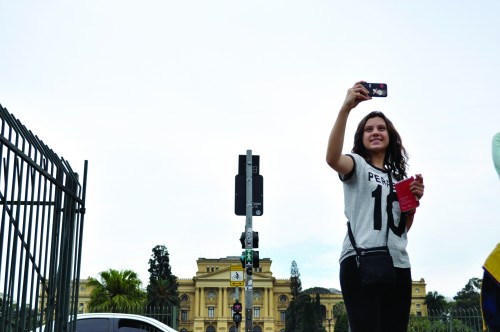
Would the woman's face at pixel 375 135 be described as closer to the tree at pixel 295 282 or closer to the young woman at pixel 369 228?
the young woman at pixel 369 228

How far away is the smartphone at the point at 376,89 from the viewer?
3174 millimetres

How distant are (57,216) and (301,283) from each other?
101579 millimetres

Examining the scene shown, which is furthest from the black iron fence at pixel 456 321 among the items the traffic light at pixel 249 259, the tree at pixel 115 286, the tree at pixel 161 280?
the tree at pixel 161 280

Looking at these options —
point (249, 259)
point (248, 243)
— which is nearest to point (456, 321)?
point (249, 259)

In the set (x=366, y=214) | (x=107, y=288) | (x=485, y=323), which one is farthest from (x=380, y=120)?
(x=107, y=288)

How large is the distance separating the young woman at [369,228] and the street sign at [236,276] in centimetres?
1352

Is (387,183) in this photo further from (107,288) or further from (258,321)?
(258,321)

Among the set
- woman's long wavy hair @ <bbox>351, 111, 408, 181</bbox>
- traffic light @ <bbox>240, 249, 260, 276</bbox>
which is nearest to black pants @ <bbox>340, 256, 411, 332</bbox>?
woman's long wavy hair @ <bbox>351, 111, 408, 181</bbox>

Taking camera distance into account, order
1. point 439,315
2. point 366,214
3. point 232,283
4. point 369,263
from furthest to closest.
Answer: point 232,283
point 439,315
point 366,214
point 369,263

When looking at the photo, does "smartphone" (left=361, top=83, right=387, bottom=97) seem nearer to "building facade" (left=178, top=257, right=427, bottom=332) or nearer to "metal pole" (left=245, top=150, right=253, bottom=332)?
"metal pole" (left=245, top=150, right=253, bottom=332)

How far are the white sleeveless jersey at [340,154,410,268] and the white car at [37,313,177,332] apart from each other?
7.18 metres

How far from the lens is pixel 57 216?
4055 millimetres

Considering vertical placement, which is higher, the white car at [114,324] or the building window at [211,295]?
the building window at [211,295]

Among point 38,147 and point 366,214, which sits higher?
point 38,147
